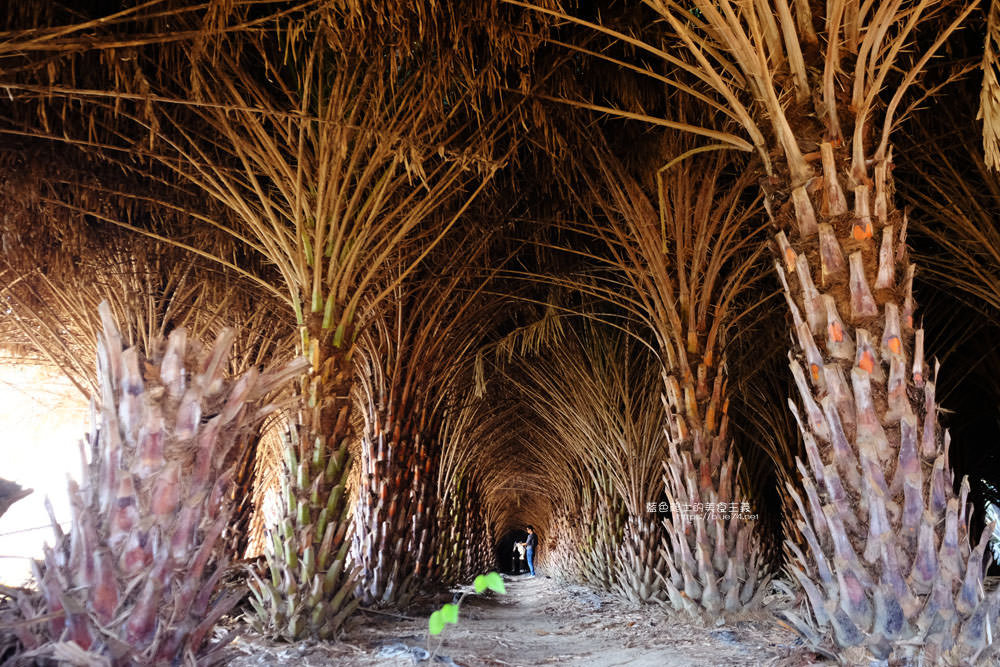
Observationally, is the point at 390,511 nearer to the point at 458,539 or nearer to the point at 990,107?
the point at 990,107

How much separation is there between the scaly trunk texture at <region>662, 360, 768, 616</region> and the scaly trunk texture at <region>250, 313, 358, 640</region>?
2.13 m

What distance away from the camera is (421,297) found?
20.4ft

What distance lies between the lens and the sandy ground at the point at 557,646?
301cm

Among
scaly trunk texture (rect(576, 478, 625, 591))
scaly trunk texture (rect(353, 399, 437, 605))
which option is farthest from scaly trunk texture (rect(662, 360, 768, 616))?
scaly trunk texture (rect(576, 478, 625, 591))

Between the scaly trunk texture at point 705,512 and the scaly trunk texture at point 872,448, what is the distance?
5.62ft

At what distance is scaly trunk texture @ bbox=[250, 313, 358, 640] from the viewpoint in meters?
3.44

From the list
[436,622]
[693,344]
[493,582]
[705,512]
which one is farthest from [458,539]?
[493,582]

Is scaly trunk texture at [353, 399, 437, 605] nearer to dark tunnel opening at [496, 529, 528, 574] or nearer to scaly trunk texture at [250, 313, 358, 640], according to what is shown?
scaly trunk texture at [250, 313, 358, 640]

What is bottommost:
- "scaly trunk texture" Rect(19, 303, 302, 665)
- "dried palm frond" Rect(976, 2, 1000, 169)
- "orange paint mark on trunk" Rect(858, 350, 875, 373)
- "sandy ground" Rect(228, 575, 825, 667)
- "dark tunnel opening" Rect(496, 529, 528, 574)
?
"dark tunnel opening" Rect(496, 529, 528, 574)

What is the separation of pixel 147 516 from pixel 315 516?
2.24 m

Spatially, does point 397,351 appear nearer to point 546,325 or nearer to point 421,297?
point 421,297

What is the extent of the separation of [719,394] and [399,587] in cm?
325

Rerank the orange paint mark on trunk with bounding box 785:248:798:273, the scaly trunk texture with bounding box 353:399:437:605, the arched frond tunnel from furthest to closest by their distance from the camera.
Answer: the scaly trunk texture with bounding box 353:399:437:605, the orange paint mark on trunk with bounding box 785:248:798:273, the arched frond tunnel

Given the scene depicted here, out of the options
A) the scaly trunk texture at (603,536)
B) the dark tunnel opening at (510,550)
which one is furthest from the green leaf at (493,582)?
the dark tunnel opening at (510,550)
